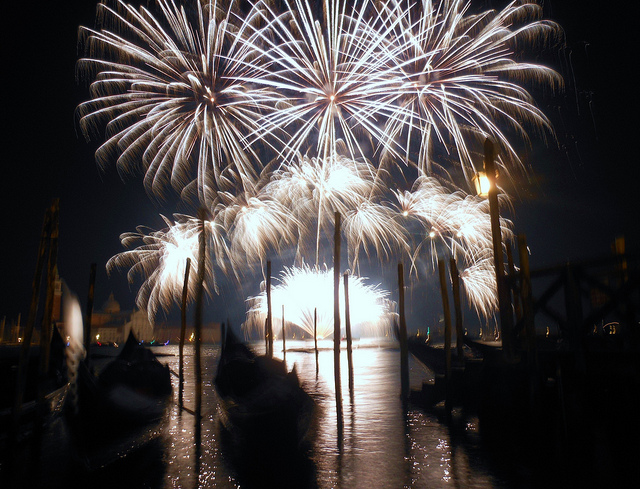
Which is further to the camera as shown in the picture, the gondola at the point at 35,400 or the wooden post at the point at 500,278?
the gondola at the point at 35,400

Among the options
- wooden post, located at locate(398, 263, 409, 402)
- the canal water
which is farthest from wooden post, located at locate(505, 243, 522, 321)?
wooden post, located at locate(398, 263, 409, 402)

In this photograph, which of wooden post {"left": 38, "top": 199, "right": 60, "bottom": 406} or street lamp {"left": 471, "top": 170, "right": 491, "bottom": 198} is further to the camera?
wooden post {"left": 38, "top": 199, "right": 60, "bottom": 406}

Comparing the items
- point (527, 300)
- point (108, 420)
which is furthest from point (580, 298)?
point (108, 420)

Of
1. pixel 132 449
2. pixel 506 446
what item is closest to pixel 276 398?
pixel 132 449

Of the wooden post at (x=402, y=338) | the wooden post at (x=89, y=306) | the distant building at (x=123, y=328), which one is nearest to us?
the wooden post at (x=402, y=338)

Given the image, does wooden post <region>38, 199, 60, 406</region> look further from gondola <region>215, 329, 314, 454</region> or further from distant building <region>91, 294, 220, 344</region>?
distant building <region>91, 294, 220, 344</region>

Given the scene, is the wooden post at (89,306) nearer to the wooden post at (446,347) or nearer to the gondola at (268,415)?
the gondola at (268,415)

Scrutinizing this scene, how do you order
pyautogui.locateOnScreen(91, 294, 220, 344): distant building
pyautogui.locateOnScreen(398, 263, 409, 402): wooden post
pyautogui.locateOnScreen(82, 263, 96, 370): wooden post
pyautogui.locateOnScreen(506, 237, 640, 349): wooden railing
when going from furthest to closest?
pyautogui.locateOnScreen(91, 294, 220, 344): distant building < pyautogui.locateOnScreen(82, 263, 96, 370): wooden post < pyautogui.locateOnScreen(398, 263, 409, 402): wooden post < pyautogui.locateOnScreen(506, 237, 640, 349): wooden railing

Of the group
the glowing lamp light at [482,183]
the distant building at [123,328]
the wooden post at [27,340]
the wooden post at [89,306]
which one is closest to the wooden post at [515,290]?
the glowing lamp light at [482,183]

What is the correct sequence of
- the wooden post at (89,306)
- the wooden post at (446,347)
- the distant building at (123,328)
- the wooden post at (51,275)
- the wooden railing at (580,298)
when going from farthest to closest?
the distant building at (123,328)
the wooden post at (89,306)
the wooden post at (51,275)
the wooden post at (446,347)
the wooden railing at (580,298)

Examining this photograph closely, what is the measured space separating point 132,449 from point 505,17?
45.5 feet

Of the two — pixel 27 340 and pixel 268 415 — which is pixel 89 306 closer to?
pixel 27 340

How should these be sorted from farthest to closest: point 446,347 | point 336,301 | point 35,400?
point 35,400 → point 336,301 → point 446,347

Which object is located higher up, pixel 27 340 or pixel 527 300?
pixel 527 300
